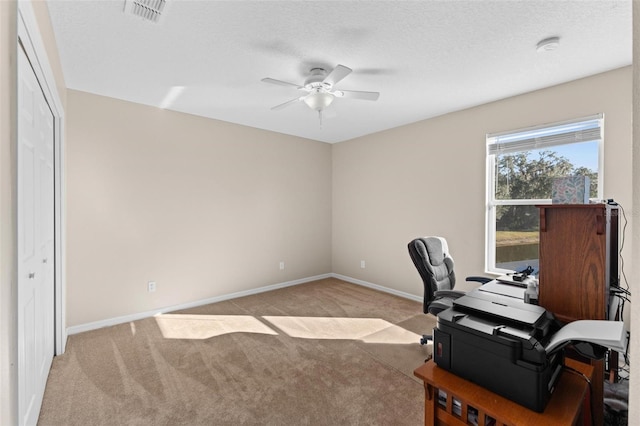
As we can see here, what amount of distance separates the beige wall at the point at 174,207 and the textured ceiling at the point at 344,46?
19.7 inches

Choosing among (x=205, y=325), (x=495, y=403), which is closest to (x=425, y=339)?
(x=495, y=403)

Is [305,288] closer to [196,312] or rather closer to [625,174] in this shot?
[196,312]

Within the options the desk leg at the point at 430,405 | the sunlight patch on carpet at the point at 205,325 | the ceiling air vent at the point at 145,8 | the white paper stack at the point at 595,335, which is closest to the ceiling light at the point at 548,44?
the white paper stack at the point at 595,335

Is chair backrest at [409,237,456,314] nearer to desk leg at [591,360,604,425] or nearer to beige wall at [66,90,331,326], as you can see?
desk leg at [591,360,604,425]

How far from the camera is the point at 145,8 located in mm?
1837

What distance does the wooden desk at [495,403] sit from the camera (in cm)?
98

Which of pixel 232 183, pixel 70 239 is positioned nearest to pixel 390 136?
pixel 232 183

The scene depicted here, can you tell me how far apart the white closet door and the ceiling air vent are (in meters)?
0.64

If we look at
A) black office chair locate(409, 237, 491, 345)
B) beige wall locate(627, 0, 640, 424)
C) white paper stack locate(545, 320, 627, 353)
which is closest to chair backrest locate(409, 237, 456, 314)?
black office chair locate(409, 237, 491, 345)

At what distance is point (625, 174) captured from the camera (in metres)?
2.58

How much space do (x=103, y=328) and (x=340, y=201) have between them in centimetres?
378

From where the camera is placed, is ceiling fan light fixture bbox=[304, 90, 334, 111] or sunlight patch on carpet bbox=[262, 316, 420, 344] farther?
sunlight patch on carpet bbox=[262, 316, 420, 344]

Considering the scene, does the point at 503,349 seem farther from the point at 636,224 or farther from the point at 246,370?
the point at 246,370

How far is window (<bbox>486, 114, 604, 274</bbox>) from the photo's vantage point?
2.82m
